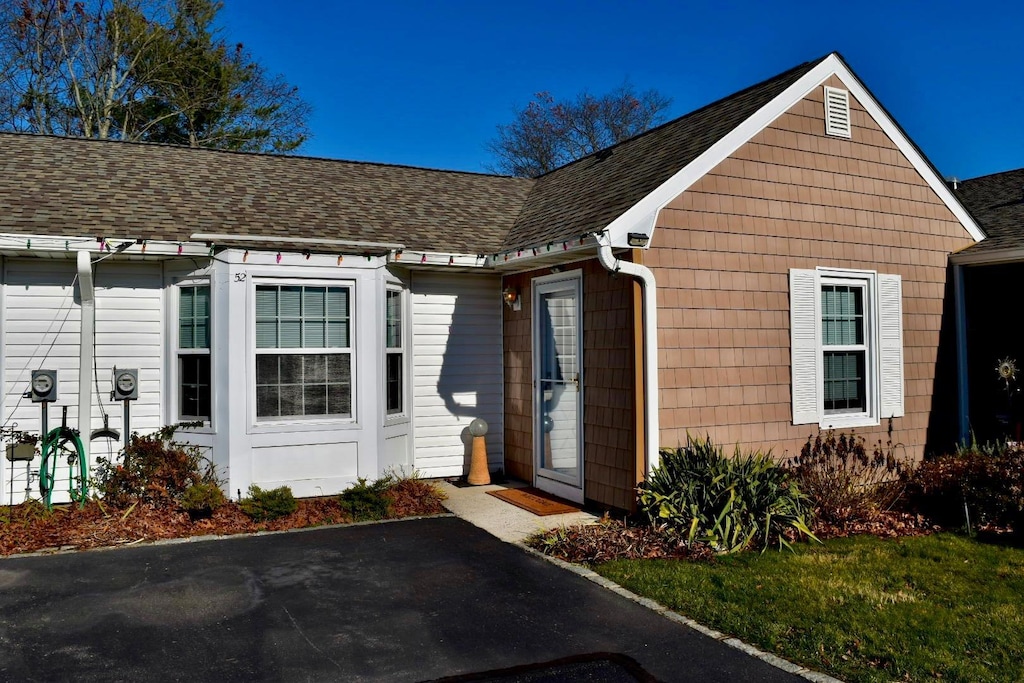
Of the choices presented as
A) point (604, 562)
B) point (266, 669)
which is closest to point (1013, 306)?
point (604, 562)

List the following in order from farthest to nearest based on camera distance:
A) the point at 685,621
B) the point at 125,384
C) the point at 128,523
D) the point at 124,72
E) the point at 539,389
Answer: the point at 124,72, the point at 539,389, the point at 125,384, the point at 128,523, the point at 685,621

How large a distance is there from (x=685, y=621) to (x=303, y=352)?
476 centimetres

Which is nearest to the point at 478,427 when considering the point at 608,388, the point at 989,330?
the point at 608,388

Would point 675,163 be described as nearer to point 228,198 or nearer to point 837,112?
point 837,112

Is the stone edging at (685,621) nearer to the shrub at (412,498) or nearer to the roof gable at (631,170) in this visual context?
the shrub at (412,498)

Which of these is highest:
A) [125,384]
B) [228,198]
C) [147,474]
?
[228,198]

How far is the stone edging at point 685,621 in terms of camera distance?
4.00 meters

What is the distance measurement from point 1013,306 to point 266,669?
9.30 m

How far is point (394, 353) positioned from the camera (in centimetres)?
877

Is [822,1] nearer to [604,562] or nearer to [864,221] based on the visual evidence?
[864,221]

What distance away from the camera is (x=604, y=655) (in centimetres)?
427

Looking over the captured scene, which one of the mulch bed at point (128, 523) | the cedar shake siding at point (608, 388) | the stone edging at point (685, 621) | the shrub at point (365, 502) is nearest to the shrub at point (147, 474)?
the mulch bed at point (128, 523)

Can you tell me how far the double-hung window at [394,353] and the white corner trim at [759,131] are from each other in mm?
2860

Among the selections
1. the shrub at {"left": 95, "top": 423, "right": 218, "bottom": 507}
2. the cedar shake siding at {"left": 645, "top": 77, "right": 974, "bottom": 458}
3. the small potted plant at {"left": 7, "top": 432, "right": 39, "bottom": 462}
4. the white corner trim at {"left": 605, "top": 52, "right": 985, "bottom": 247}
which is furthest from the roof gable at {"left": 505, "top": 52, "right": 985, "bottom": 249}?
the small potted plant at {"left": 7, "top": 432, "right": 39, "bottom": 462}
